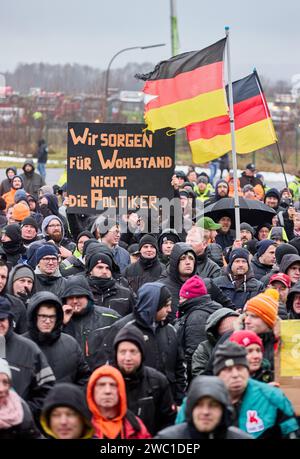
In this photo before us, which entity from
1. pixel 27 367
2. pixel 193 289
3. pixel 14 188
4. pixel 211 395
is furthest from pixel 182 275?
pixel 14 188

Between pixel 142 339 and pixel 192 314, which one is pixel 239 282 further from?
pixel 142 339

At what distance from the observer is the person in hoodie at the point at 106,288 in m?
10.8

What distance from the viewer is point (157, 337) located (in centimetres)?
902

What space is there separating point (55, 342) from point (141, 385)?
3.44ft

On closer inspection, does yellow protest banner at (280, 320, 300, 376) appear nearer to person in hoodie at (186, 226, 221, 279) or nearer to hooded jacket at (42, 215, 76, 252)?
person in hoodie at (186, 226, 221, 279)

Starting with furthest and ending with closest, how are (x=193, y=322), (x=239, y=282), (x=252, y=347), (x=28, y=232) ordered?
(x=28, y=232), (x=239, y=282), (x=193, y=322), (x=252, y=347)

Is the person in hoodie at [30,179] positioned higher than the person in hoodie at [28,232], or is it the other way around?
the person in hoodie at [30,179]

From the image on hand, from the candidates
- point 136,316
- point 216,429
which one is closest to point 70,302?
point 136,316

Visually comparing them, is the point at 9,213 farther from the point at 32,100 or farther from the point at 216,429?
the point at 32,100

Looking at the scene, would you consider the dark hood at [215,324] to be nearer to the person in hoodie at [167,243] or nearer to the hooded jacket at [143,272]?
the hooded jacket at [143,272]

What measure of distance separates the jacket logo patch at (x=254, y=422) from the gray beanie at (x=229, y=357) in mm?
268

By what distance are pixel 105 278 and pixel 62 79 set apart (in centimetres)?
18023

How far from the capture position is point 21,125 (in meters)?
67.0

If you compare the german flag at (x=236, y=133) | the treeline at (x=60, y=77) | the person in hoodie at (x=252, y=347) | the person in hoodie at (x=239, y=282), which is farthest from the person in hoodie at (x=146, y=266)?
the treeline at (x=60, y=77)
